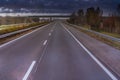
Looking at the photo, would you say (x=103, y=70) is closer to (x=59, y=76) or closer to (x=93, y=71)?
(x=93, y=71)

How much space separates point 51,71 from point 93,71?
161 centimetres

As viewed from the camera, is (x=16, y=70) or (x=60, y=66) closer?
(x=16, y=70)

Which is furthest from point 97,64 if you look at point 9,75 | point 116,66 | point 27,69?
point 9,75

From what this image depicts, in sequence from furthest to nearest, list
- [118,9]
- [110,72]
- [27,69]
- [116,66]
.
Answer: [118,9] → [116,66] → [27,69] → [110,72]

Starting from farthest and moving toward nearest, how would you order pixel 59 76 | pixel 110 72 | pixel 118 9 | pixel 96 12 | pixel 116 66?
pixel 118 9
pixel 96 12
pixel 116 66
pixel 110 72
pixel 59 76

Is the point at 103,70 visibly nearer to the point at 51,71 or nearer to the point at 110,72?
the point at 110,72

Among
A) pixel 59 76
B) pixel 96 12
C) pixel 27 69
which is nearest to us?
pixel 59 76

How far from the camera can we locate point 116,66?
1027 centimetres

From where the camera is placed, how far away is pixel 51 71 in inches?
361

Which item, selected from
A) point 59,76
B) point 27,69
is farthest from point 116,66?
point 27,69

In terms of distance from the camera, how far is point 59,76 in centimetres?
831

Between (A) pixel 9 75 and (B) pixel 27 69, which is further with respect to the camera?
(B) pixel 27 69

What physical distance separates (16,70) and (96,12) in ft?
326

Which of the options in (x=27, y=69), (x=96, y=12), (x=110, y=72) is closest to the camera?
(x=110, y=72)
